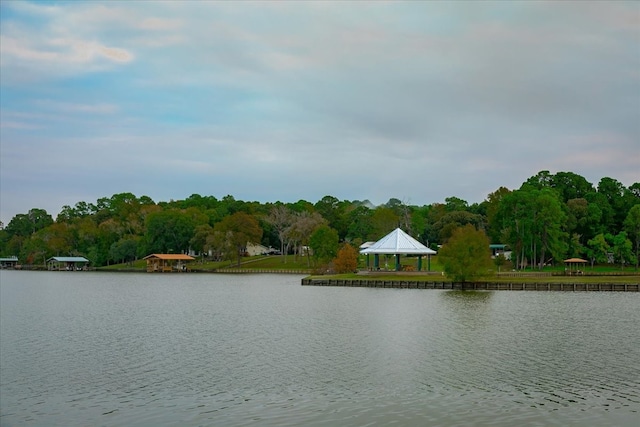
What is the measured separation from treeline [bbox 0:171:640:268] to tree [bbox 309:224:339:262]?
177 millimetres

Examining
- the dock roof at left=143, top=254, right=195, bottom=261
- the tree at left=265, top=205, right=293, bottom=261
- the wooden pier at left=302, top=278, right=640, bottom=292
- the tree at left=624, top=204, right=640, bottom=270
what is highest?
the tree at left=265, top=205, right=293, bottom=261

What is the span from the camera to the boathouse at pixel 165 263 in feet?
454

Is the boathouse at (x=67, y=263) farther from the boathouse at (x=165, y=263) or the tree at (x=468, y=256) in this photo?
the tree at (x=468, y=256)

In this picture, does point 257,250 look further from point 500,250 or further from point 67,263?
point 500,250

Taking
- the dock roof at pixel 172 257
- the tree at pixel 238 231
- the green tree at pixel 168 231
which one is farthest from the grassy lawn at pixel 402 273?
the green tree at pixel 168 231

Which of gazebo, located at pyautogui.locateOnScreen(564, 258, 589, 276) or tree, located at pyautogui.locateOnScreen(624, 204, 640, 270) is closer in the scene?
gazebo, located at pyautogui.locateOnScreen(564, 258, 589, 276)

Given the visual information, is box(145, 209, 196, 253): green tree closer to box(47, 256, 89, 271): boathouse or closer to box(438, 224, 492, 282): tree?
box(47, 256, 89, 271): boathouse

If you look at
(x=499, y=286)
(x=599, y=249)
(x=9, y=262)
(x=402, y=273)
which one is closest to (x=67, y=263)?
(x=9, y=262)

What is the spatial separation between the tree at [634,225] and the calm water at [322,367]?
54.5 meters

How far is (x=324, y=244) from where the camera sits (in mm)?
105562

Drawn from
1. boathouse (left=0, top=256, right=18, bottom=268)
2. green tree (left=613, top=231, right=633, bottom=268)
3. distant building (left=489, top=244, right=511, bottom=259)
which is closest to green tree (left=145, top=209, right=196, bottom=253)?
boathouse (left=0, top=256, right=18, bottom=268)

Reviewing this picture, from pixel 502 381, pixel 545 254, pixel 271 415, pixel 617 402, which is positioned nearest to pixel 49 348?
pixel 271 415

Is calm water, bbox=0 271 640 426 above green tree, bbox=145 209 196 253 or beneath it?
beneath

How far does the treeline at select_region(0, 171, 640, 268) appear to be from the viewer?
322 feet
